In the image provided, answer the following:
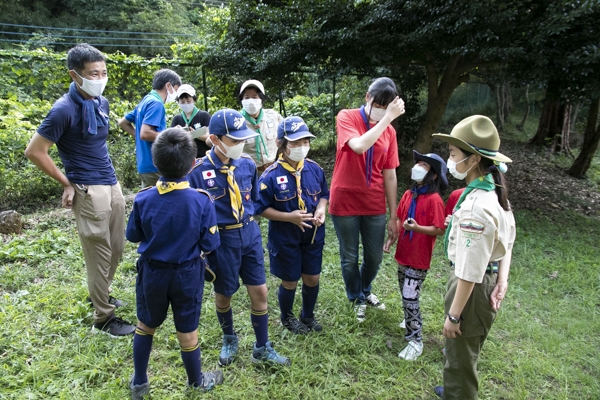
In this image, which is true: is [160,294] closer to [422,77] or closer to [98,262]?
[98,262]

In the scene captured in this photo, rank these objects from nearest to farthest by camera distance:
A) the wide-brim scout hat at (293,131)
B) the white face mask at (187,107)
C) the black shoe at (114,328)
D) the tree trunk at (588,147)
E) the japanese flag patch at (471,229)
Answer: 1. the japanese flag patch at (471,229)
2. the wide-brim scout hat at (293,131)
3. the black shoe at (114,328)
4. the white face mask at (187,107)
5. the tree trunk at (588,147)

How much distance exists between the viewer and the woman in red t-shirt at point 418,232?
2762 millimetres

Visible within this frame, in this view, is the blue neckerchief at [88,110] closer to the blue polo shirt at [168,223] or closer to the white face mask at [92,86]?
the white face mask at [92,86]

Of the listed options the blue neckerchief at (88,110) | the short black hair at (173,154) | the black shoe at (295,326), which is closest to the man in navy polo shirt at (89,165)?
the blue neckerchief at (88,110)

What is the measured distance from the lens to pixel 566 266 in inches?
181

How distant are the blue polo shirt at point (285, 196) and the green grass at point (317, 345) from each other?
85 cm

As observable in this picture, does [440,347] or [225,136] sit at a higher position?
[225,136]

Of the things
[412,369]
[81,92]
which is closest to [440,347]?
[412,369]

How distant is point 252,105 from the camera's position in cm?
385

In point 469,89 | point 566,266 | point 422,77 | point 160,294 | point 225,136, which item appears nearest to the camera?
point 160,294

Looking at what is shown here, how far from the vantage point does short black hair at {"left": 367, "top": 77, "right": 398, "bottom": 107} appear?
278 cm

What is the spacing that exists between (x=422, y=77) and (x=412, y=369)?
697 centimetres

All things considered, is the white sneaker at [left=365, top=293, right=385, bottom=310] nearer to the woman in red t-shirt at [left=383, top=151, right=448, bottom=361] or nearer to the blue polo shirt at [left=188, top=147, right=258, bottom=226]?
the woman in red t-shirt at [left=383, top=151, right=448, bottom=361]

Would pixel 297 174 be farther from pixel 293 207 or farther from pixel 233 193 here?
pixel 233 193
